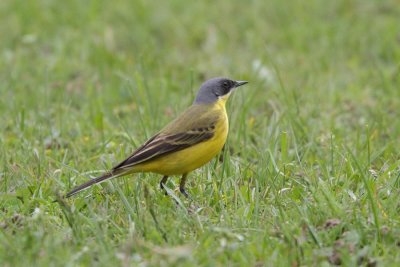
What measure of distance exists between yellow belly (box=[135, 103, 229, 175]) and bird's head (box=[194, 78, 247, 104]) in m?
0.64

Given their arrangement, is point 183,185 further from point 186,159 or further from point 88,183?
point 88,183

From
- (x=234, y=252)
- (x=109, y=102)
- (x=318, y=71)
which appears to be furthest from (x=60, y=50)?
(x=234, y=252)

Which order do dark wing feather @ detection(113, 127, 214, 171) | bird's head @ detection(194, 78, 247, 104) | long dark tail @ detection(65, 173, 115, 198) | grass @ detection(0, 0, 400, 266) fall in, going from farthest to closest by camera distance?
bird's head @ detection(194, 78, 247, 104)
dark wing feather @ detection(113, 127, 214, 171)
long dark tail @ detection(65, 173, 115, 198)
grass @ detection(0, 0, 400, 266)

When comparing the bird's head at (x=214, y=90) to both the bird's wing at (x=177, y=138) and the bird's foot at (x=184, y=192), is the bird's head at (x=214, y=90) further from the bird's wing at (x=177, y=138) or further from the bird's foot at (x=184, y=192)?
the bird's foot at (x=184, y=192)

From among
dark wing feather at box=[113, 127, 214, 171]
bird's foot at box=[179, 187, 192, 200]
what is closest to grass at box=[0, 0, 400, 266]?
bird's foot at box=[179, 187, 192, 200]

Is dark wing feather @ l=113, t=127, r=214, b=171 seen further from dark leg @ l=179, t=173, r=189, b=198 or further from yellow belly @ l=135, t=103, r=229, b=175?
dark leg @ l=179, t=173, r=189, b=198

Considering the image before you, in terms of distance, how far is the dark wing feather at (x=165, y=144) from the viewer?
6.41 metres

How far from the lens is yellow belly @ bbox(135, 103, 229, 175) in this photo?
6570 mm

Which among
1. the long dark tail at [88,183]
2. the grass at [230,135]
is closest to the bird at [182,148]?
the long dark tail at [88,183]

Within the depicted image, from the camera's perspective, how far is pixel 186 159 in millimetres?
6637

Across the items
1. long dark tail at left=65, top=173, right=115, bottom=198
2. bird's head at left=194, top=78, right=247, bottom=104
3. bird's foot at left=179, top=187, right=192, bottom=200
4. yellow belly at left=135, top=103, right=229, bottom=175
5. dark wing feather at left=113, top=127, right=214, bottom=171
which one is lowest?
bird's foot at left=179, top=187, right=192, bottom=200

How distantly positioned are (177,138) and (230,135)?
5.01 ft

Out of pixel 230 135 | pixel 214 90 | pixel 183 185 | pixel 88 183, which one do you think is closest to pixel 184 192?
pixel 183 185

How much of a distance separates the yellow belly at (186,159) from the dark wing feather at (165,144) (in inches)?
1.5
